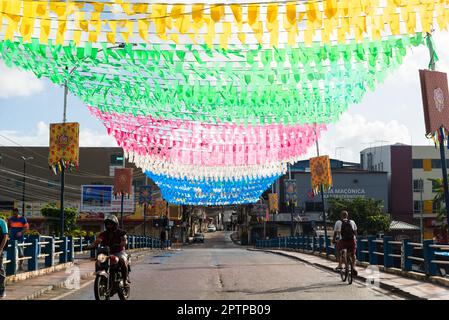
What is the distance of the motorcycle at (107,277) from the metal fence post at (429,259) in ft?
26.4

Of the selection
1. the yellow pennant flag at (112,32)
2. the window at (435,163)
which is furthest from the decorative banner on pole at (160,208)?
the yellow pennant flag at (112,32)

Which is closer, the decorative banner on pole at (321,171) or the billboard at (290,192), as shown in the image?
the decorative banner on pole at (321,171)

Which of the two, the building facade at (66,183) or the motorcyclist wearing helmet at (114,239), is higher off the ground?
the building facade at (66,183)

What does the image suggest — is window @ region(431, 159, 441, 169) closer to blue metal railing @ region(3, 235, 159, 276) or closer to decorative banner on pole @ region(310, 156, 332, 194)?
decorative banner on pole @ region(310, 156, 332, 194)

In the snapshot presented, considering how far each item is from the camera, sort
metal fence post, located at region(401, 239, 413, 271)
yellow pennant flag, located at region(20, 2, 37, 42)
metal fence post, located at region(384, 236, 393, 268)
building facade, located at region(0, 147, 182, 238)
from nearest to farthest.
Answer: yellow pennant flag, located at region(20, 2, 37, 42) → metal fence post, located at region(401, 239, 413, 271) → metal fence post, located at region(384, 236, 393, 268) → building facade, located at region(0, 147, 182, 238)

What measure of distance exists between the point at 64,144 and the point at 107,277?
12.3m

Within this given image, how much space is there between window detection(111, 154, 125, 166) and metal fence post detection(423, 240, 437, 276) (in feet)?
215

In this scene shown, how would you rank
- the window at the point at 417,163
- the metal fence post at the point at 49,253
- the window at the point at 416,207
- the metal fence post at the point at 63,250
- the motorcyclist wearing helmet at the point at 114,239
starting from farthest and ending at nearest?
the window at the point at 417,163
the window at the point at 416,207
the metal fence post at the point at 63,250
the metal fence post at the point at 49,253
the motorcyclist wearing helmet at the point at 114,239

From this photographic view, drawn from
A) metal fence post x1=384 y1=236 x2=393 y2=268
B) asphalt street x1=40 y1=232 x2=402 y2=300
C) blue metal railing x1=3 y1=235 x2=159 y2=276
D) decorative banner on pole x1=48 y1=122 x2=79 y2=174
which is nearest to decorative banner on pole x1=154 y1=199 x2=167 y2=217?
blue metal railing x1=3 y1=235 x2=159 y2=276

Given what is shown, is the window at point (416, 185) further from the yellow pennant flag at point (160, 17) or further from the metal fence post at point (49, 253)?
the yellow pennant flag at point (160, 17)

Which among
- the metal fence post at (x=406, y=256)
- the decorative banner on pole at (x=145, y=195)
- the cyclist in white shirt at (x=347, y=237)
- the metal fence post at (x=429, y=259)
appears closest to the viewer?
the metal fence post at (x=429, y=259)

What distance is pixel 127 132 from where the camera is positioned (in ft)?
76.5

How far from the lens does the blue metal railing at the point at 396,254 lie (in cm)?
1581

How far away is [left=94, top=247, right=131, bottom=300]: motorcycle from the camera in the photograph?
35.6 ft
